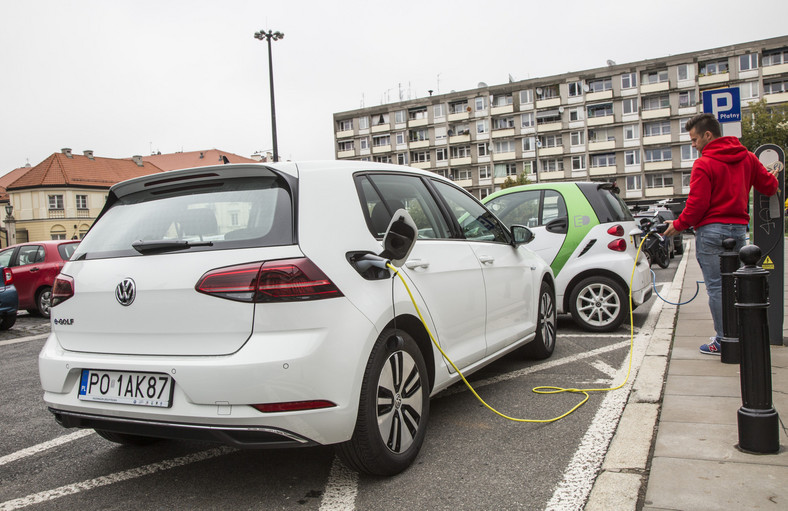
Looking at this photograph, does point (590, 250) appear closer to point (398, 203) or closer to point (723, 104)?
point (723, 104)

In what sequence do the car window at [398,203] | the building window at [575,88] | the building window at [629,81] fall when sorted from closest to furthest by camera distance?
1. the car window at [398,203]
2. the building window at [629,81]
3. the building window at [575,88]

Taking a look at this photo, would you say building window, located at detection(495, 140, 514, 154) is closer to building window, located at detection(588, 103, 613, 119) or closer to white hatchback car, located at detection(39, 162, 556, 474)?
building window, located at detection(588, 103, 613, 119)

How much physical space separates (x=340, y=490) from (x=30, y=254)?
11798 mm

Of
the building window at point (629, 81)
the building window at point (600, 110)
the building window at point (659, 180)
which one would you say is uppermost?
the building window at point (629, 81)

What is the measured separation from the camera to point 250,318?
2676mm

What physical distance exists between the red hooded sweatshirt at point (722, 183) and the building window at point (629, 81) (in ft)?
231

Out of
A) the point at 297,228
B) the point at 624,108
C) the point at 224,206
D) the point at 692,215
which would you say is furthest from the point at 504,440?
the point at 624,108

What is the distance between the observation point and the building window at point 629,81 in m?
69.2

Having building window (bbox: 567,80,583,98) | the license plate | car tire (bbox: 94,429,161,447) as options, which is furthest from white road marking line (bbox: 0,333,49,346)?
building window (bbox: 567,80,583,98)

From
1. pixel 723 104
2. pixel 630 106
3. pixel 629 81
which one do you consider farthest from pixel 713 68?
pixel 723 104

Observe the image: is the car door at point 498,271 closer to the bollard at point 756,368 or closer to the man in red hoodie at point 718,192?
the man in red hoodie at point 718,192

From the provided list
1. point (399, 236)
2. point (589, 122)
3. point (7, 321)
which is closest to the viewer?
point (399, 236)

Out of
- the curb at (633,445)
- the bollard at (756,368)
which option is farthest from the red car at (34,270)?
the bollard at (756,368)

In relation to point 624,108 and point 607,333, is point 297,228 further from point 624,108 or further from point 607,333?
point 624,108
